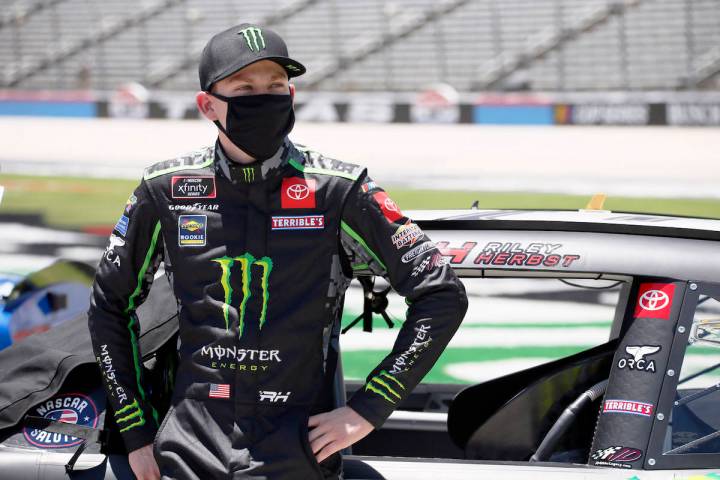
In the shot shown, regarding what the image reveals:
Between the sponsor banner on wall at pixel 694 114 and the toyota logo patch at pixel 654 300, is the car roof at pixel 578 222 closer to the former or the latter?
the toyota logo patch at pixel 654 300

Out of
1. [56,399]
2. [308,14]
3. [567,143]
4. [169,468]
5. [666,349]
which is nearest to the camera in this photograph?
[169,468]

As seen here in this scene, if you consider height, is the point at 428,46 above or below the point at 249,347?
below

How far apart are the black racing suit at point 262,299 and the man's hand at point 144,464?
0.02 m

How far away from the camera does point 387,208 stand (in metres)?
2.35

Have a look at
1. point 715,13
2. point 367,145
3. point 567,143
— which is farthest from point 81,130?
point 715,13

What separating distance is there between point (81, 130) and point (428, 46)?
9642mm

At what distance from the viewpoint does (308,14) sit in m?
29.2

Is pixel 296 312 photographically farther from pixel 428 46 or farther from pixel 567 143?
pixel 428 46

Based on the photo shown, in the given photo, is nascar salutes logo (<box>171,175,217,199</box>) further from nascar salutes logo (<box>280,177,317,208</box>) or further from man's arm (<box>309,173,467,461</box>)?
man's arm (<box>309,173,467,461</box>)

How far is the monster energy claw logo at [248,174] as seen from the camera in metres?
2.36

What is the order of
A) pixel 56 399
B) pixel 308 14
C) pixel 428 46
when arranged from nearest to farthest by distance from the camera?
1. pixel 56 399
2. pixel 428 46
3. pixel 308 14

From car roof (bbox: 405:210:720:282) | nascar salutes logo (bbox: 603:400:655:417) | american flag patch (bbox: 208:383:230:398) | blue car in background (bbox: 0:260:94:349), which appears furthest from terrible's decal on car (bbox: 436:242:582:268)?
blue car in background (bbox: 0:260:94:349)

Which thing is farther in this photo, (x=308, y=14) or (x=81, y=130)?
(x=308, y=14)

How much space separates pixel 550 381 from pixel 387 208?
932 mm
